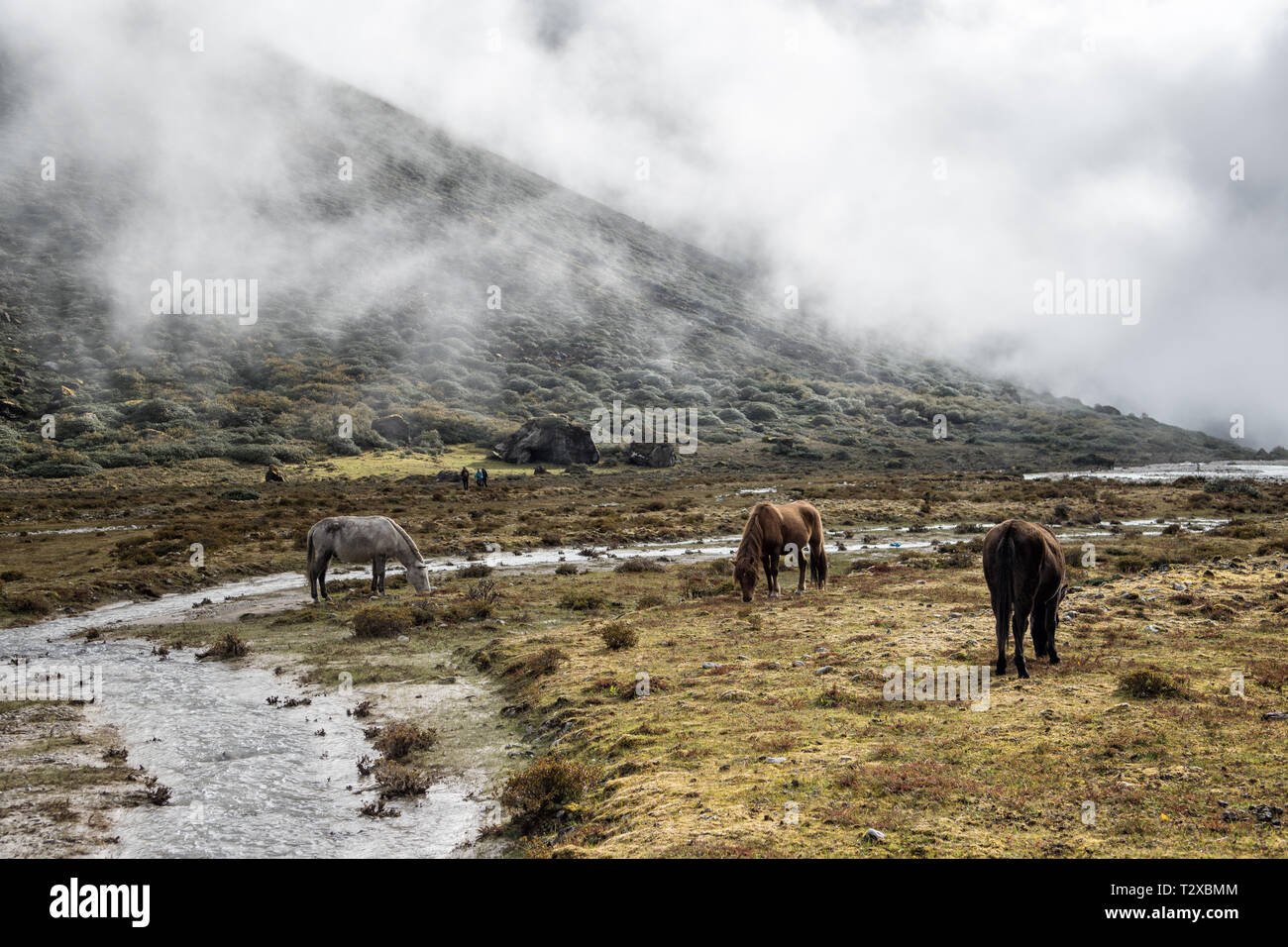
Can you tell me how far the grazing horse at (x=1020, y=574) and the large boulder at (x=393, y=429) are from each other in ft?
293

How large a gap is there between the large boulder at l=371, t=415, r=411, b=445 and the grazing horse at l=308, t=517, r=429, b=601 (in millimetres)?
71658

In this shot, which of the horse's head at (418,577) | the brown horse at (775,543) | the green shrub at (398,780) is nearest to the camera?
the green shrub at (398,780)

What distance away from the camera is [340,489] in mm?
66750

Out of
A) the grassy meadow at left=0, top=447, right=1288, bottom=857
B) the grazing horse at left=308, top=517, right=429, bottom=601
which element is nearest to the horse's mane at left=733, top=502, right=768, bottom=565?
the grassy meadow at left=0, top=447, right=1288, bottom=857

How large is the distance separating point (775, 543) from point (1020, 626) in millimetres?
10305

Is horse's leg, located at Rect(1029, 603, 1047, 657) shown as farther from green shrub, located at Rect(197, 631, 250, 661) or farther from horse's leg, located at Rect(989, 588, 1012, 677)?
green shrub, located at Rect(197, 631, 250, 661)

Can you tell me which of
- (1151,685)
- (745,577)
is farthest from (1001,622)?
(745,577)

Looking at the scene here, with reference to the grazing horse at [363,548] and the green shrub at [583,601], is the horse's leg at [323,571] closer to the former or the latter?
the grazing horse at [363,548]

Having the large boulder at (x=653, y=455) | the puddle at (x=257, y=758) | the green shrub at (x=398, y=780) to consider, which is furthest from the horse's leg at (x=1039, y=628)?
the large boulder at (x=653, y=455)

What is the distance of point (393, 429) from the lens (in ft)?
316

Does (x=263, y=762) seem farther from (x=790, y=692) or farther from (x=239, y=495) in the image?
(x=239, y=495)

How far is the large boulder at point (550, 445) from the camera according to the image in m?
90.1

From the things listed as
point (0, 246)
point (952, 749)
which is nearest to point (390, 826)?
point (952, 749)

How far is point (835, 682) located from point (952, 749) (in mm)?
3706
